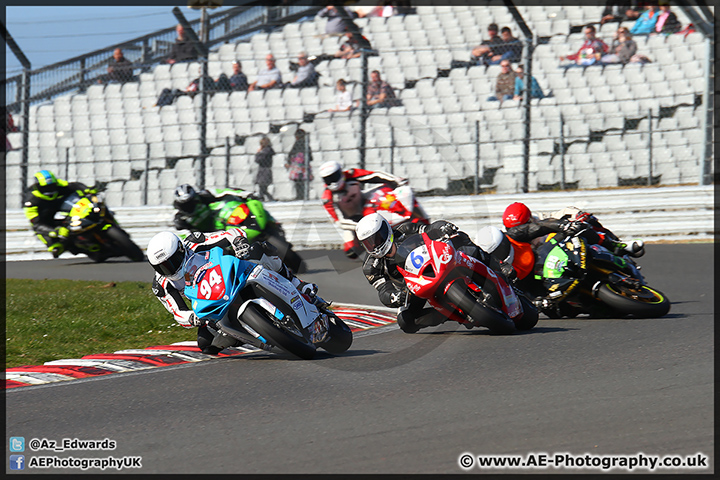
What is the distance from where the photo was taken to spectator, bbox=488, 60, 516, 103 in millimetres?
15094

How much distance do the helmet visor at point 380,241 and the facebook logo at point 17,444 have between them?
3.37 meters

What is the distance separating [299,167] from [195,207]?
3544mm

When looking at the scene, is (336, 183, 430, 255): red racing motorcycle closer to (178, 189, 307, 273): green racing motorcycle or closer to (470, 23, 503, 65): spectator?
(178, 189, 307, 273): green racing motorcycle

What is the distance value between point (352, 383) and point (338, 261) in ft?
24.9

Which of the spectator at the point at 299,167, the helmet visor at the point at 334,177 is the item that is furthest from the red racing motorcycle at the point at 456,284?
the spectator at the point at 299,167

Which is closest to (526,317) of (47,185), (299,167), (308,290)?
(308,290)

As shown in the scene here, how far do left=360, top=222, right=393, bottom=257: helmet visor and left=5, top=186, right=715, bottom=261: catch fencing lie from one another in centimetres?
719

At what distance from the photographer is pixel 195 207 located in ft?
38.3

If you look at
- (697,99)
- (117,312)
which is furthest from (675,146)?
(117,312)

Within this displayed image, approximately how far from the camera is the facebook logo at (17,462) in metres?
4.04

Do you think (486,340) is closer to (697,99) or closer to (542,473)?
(542,473)

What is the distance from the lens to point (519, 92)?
14969mm

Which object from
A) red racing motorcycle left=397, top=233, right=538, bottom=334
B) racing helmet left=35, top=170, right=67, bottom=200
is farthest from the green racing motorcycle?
red racing motorcycle left=397, top=233, right=538, bottom=334

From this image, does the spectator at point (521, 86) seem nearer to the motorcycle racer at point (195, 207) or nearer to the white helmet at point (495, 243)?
the motorcycle racer at point (195, 207)
